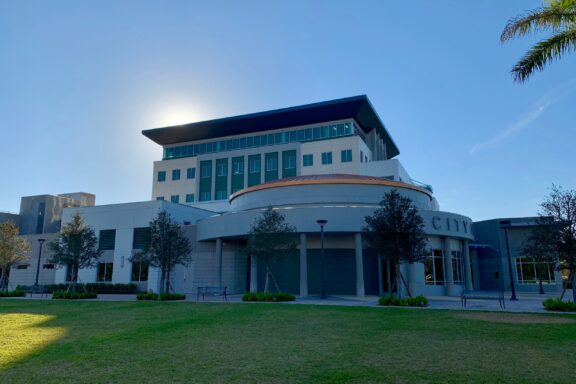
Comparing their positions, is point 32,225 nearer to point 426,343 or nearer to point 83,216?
point 83,216

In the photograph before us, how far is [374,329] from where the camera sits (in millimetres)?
12680

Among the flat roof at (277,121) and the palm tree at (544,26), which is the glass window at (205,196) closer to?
the flat roof at (277,121)

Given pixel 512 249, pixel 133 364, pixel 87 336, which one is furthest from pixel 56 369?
pixel 512 249

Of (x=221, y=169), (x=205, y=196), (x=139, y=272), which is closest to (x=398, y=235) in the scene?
(x=139, y=272)

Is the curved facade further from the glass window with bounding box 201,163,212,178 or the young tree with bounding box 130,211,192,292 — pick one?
the glass window with bounding box 201,163,212,178

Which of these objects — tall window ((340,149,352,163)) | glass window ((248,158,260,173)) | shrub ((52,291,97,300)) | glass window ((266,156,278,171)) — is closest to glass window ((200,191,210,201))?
glass window ((248,158,260,173))

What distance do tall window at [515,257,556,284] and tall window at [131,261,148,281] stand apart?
34.8 meters

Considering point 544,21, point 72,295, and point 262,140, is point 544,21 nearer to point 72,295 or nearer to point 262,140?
point 72,295

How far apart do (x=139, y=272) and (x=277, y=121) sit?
3003 centimetres

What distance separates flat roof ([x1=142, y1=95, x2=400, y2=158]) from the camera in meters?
55.2

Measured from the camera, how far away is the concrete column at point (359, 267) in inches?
1123

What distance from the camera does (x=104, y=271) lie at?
127 ft

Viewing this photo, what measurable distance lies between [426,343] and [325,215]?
63.0 feet

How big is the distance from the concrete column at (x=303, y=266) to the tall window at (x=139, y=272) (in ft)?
49.7
